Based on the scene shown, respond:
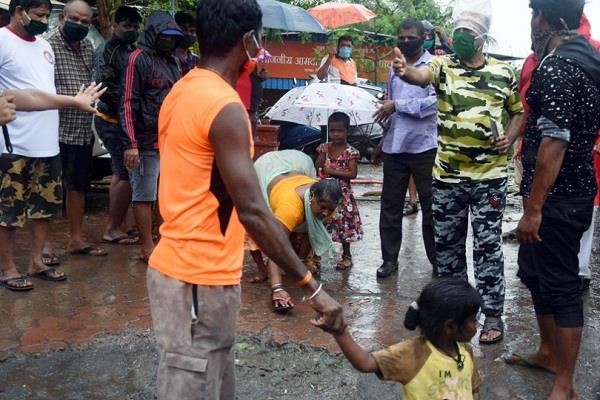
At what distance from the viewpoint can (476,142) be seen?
13.5 ft

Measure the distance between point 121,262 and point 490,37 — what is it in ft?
11.2

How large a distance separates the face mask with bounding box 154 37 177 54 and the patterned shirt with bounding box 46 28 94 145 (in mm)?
744

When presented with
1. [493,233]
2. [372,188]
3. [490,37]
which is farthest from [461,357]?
[372,188]

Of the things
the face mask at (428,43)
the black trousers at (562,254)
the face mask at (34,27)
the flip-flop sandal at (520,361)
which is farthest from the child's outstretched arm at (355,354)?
the face mask at (428,43)

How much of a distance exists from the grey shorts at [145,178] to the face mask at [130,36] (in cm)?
105

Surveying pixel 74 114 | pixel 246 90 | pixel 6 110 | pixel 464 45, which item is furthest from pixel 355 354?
pixel 246 90

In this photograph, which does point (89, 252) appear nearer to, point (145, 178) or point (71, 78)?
point (145, 178)

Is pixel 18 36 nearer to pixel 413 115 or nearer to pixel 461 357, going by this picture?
pixel 413 115

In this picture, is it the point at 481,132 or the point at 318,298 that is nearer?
the point at 318,298

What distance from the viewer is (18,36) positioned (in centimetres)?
469

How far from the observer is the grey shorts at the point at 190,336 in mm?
2223

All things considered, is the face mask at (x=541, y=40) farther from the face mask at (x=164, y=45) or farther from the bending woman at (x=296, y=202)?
the face mask at (x=164, y=45)

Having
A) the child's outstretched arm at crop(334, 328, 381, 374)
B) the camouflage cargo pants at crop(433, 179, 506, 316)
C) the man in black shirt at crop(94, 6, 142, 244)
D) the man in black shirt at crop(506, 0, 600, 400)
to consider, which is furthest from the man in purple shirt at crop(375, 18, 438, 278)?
the child's outstretched arm at crop(334, 328, 381, 374)

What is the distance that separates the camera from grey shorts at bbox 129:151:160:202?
534cm
